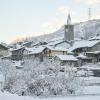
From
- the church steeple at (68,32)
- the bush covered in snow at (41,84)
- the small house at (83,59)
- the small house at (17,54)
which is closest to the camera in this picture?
the bush covered in snow at (41,84)

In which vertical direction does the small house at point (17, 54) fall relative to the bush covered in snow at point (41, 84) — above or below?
above

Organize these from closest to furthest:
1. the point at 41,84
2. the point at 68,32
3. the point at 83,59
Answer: the point at 41,84 < the point at 83,59 < the point at 68,32

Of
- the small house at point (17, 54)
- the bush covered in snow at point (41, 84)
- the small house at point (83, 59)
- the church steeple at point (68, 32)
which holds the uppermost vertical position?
the church steeple at point (68, 32)

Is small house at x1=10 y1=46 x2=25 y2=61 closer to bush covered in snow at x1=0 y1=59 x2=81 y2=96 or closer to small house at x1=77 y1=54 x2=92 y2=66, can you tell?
small house at x1=77 y1=54 x2=92 y2=66

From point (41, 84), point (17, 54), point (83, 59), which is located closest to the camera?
point (41, 84)

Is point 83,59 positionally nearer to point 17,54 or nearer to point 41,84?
point 17,54

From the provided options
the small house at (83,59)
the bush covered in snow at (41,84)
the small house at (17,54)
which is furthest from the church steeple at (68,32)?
the bush covered in snow at (41,84)

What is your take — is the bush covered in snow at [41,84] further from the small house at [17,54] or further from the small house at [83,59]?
the small house at [17,54]

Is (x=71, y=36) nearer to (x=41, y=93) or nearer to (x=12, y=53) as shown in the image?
(x=12, y=53)

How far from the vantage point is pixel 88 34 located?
4882 inches

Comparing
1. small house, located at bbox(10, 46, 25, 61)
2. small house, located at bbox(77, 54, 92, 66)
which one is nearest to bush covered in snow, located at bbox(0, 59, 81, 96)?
small house, located at bbox(77, 54, 92, 66)

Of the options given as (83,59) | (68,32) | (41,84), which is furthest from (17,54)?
(41,84)

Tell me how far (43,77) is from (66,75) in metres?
→ 2.67

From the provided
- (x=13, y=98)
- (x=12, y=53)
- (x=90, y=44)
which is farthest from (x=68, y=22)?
(x=13, y=98)
